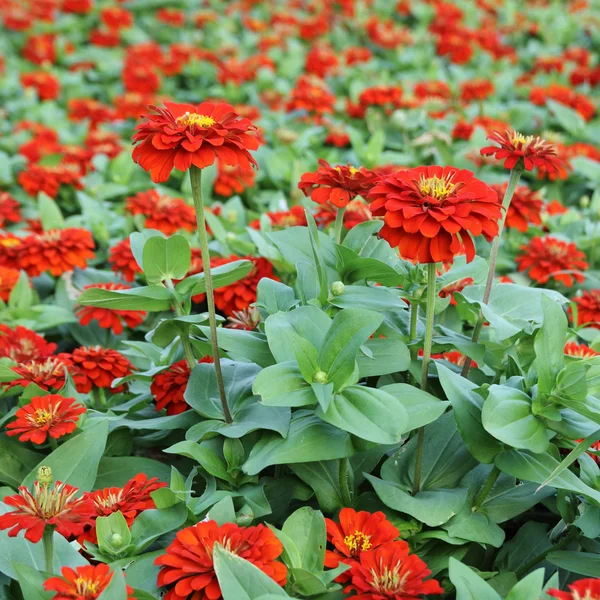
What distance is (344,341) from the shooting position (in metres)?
1.18

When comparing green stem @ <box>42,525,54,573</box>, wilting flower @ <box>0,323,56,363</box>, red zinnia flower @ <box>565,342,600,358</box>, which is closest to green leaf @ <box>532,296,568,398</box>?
red zinnia flower @ <box>565,342,600,358</box>

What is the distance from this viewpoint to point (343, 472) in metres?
1.25

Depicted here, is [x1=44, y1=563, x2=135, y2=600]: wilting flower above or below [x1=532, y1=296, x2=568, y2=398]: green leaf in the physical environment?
below

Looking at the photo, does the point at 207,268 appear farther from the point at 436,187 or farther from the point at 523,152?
the point at 523,152

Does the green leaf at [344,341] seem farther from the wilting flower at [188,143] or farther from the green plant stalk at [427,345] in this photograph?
the wilting flower at [188,143]

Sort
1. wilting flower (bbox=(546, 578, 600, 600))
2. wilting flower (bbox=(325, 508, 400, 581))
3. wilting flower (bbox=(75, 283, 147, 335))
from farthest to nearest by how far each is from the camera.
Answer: wilting flower (bbox=(75, 283, 147, 335))
wilting flower (bbox=(325, 508, 400, 581))
wilting flower (bbox=(546, 578, 600, 600))

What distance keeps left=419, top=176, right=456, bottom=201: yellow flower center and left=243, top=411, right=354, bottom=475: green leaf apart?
0.38 metres

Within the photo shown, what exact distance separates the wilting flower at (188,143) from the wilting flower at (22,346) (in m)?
0.60

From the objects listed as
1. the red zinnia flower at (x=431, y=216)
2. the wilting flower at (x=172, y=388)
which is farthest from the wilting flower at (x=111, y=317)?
the red zinnia flower at (x=431, y=216)

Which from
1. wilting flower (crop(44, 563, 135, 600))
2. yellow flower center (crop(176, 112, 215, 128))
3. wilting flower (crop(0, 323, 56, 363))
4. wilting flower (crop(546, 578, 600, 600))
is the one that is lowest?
wilting flower (crop(0, 323, 56, 363))

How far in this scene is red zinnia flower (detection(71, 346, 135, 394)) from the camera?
5.21 ft

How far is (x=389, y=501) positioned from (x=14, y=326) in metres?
1.04

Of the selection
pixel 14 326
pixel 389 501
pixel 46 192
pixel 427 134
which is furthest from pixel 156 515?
pixel 427 134

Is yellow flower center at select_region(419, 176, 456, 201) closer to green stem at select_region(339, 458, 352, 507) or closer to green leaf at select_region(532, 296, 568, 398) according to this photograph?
green leaf at select_region(532, 296, 568, 398)
